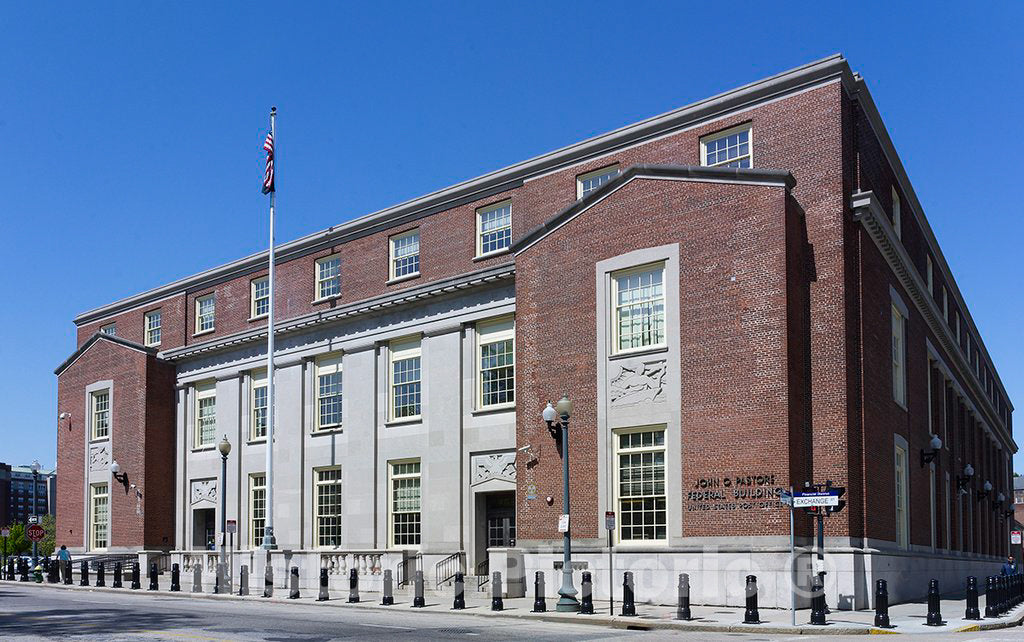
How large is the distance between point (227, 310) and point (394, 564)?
18084 millimetres

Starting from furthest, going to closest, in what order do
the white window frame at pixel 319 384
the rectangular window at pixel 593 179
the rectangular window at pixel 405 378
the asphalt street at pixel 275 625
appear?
1. the white window frame at pixel 319 384
2. the rectangular window at pixel 405 378
3. the rectangular window at pixel 593 179
4. the asphalt street at pixel 275 625

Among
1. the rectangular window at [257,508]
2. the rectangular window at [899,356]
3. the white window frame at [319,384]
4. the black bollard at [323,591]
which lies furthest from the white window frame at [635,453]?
the rectangular window at [257,508]

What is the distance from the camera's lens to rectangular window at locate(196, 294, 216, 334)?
52031mm

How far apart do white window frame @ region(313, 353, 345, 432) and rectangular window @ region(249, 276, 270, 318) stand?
532cm

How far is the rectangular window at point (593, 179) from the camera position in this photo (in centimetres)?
3566

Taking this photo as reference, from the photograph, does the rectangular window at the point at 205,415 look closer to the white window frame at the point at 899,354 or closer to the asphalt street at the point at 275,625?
the asphalt street at the point at 275,625

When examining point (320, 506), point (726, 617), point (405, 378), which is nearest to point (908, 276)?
point (726, 617)

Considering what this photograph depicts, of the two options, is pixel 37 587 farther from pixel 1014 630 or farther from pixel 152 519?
pixel 1014 630

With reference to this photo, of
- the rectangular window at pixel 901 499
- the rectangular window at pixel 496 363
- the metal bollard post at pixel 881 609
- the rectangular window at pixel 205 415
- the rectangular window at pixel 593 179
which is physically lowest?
the metal bollard post at pixel 881 609

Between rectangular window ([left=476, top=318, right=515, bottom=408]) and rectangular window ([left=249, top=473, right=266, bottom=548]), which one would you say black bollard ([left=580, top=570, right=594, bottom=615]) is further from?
rectangular window ([left=249, top=473, right=266, bottom=548])

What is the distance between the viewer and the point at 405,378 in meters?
41.4

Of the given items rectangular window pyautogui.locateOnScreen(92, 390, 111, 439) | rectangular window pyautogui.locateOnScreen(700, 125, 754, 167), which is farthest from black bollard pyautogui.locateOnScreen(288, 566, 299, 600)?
rectangular window pyautogui.locateOnScreen(92, 390, 111, 439)

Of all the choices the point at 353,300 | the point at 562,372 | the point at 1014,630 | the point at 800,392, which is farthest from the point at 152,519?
the point at 1014,630

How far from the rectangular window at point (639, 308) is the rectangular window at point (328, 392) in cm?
1609
